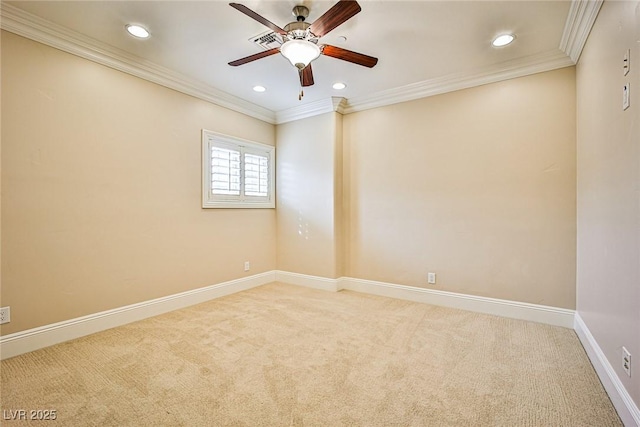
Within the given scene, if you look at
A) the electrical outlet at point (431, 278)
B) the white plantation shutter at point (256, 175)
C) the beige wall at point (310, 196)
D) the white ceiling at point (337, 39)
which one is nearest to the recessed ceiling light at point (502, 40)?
the white ceiling at point (337, 39)

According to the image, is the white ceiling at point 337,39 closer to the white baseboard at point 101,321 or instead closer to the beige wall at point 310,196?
the beige wall at point 310,196

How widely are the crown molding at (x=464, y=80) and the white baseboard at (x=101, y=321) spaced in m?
3.07

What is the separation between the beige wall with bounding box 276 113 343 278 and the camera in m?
4.30

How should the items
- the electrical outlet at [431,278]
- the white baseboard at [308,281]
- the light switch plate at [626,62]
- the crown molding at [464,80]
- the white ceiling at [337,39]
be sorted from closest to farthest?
the light switch plate at [626,62], the white ceiling at [337,39], the crown molding at [464,80], the electrical outlet at [431,278], the white baseboard at [308,281]

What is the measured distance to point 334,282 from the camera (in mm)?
4246

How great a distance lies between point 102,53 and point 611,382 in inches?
182

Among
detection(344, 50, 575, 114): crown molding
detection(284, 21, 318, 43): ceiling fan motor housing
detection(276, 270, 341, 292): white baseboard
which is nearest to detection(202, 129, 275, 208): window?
detection(276, 270, 341, 292): white baseboard

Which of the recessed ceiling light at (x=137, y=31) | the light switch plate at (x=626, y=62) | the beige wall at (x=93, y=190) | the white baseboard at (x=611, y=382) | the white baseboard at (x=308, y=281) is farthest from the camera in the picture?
the white baseboard at (x=308, y=281)

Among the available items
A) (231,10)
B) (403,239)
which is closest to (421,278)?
(403,239)

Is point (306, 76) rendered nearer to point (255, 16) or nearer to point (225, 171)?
point (255, 16)

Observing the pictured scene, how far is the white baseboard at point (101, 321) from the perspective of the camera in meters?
2.38

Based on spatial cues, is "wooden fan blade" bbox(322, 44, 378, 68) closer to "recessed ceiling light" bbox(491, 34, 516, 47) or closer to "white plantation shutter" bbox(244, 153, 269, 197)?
"recessed ceiling light" bbox(491, 34, 516, 47)

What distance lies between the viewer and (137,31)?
260cm

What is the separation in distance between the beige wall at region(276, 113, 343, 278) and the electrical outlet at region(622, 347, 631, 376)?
2977mm
